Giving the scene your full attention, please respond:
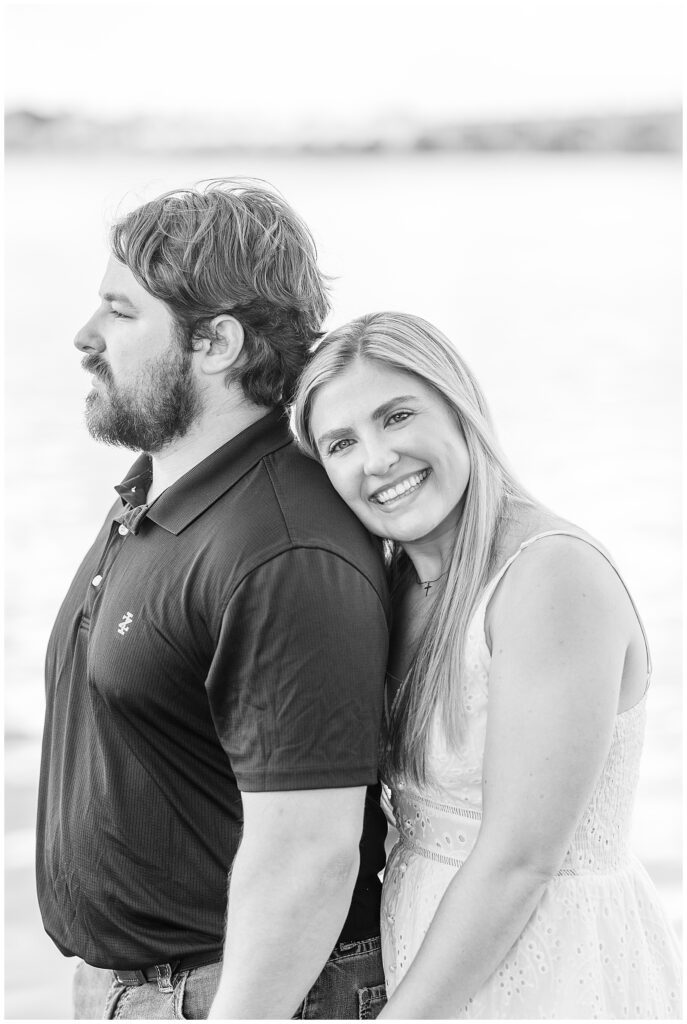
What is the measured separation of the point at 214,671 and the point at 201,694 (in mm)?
92

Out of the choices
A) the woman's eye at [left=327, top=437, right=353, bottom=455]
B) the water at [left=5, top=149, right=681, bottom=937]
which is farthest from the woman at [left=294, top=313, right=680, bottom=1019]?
the water at [left=5, top=149, right=681, bottom=937]

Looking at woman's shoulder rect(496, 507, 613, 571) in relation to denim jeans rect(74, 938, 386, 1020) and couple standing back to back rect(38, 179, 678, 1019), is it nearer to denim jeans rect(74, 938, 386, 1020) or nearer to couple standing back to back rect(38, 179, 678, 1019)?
couple standing back to back rect(38, 179, 678, 1019)

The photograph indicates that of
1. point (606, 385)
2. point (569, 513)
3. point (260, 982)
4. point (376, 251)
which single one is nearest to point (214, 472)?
point (260, 982)

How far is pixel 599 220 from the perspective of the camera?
90.1 ft

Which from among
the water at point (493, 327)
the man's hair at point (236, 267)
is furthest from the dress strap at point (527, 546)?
the water at point (493, 327)

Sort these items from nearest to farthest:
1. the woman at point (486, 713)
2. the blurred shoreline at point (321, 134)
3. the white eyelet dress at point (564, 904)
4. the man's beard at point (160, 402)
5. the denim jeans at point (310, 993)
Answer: the woman at point (486, 713), the white eyelet dress at point (564, 904), the denim jeans at point (310, 993), the man's beard at point (160, 402), the blurred shoreline at point (321, 134)

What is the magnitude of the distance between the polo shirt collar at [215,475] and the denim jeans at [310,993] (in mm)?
689

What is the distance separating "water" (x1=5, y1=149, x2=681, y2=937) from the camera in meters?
6.74

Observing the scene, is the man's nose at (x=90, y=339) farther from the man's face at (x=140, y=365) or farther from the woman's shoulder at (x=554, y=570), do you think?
the woman's shoulder at (x=554, y=570)

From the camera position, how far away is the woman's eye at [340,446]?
1786 mm

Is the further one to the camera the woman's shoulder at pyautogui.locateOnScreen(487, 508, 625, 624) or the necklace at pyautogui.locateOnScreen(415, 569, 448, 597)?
the necklace at pyautogui.locateOnScreen(415, 569, 448, 597)

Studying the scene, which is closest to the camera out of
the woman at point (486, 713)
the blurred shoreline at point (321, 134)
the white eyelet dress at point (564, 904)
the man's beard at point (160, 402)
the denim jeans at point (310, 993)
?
the woman at point (486, 713)

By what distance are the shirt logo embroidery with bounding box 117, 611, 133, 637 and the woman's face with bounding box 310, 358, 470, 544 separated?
37 cm

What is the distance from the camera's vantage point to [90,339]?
6.33 feet
